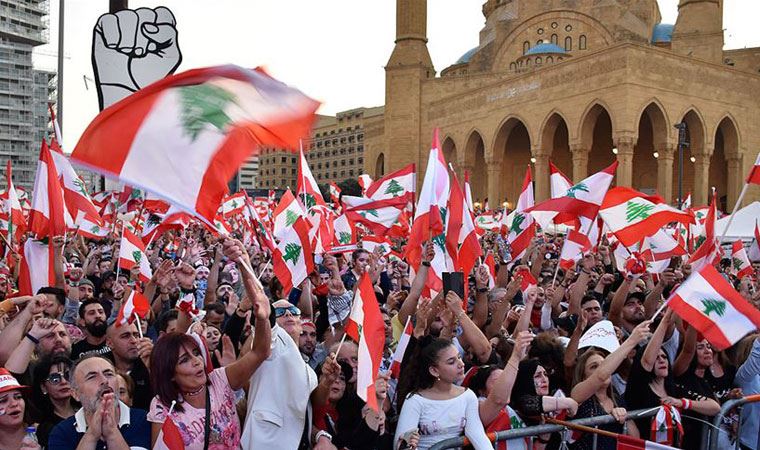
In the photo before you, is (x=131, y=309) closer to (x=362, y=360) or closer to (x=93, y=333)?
(x=93, y=333)

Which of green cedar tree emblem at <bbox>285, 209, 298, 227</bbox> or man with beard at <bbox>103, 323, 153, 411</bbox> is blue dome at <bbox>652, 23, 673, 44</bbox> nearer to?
green cedar tree emblem at <bbox>285, 209, 298, 227</bbox>

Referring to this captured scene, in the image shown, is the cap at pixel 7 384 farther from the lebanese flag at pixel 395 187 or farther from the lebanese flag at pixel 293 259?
the lebanese flag at pixel 395 187

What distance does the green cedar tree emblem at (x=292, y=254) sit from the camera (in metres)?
7.47

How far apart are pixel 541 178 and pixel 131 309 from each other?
122 ft

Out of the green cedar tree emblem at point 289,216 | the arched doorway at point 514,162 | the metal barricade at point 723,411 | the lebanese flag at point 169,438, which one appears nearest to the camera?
the lebanese flag at point 169,438

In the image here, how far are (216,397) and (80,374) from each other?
2.36 feet

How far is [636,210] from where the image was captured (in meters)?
9.11

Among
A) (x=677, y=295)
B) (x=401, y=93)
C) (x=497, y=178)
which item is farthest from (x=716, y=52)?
(x=677, y=295)

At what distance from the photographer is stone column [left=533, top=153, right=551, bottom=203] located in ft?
133

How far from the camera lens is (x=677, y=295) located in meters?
4.75

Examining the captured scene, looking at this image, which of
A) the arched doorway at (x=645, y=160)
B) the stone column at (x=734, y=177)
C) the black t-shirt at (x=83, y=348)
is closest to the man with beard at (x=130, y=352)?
the black t-shirt at (x=83, y=348)

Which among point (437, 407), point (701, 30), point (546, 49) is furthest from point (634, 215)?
point (546, 49)

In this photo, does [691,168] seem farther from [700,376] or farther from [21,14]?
[21,14]

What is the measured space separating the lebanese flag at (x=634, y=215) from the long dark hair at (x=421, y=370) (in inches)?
210
